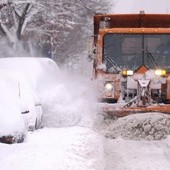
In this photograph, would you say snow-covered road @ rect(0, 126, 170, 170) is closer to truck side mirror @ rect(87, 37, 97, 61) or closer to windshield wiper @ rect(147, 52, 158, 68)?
truck side mirror @ rect(87, 37, 97, 61)

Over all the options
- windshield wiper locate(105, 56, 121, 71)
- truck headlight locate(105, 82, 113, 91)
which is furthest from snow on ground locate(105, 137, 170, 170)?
windshield wiper locate(105, 56, 121, 71)

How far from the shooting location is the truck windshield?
11281mm

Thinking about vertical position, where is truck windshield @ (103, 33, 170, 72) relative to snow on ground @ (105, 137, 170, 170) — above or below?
above

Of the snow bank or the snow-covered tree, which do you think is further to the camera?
the snow-covered tree

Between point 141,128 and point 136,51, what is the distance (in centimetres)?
268

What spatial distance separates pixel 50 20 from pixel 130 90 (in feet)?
61.3

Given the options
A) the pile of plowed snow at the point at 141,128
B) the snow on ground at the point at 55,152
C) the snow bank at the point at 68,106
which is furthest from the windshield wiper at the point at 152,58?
the snow on ground at the point at 55,152

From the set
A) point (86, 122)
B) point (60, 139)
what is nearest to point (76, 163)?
point (60, 139)

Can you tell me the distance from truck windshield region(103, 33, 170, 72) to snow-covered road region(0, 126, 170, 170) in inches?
102

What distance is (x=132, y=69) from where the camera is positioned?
11.2 metres

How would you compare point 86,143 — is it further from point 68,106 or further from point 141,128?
point 68,106

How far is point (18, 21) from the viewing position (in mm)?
26562

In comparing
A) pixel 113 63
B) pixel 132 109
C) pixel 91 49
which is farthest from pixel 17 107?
pixel 113 63

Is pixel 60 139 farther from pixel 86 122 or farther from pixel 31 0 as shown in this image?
pixel 31 0
